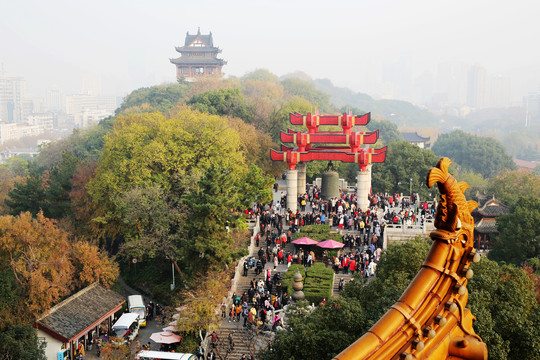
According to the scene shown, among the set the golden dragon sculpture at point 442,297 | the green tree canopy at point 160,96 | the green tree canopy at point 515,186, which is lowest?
the green tree canopy at point 515,186

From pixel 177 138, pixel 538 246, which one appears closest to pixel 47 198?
pixel 177 138

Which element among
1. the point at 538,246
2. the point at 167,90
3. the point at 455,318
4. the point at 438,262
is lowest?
the point at 538,246

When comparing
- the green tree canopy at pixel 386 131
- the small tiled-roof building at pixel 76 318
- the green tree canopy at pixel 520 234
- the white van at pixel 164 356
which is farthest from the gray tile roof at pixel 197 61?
the white van at pixel 164 356

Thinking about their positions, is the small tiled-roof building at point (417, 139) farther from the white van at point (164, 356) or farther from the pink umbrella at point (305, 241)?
the white van at point (164, 356)

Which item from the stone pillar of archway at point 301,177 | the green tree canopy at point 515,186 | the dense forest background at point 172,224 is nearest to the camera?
the dense forest background at point 172,224

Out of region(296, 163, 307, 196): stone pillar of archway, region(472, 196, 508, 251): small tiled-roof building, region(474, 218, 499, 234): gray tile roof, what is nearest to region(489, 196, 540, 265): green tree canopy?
region(474, 218, 499, 234): gray tile roof

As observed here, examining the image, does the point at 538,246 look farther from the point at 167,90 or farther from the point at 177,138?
the point at 167,90

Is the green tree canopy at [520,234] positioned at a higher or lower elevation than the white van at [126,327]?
higher

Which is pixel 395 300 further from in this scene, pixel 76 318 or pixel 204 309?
pixel 76 318
